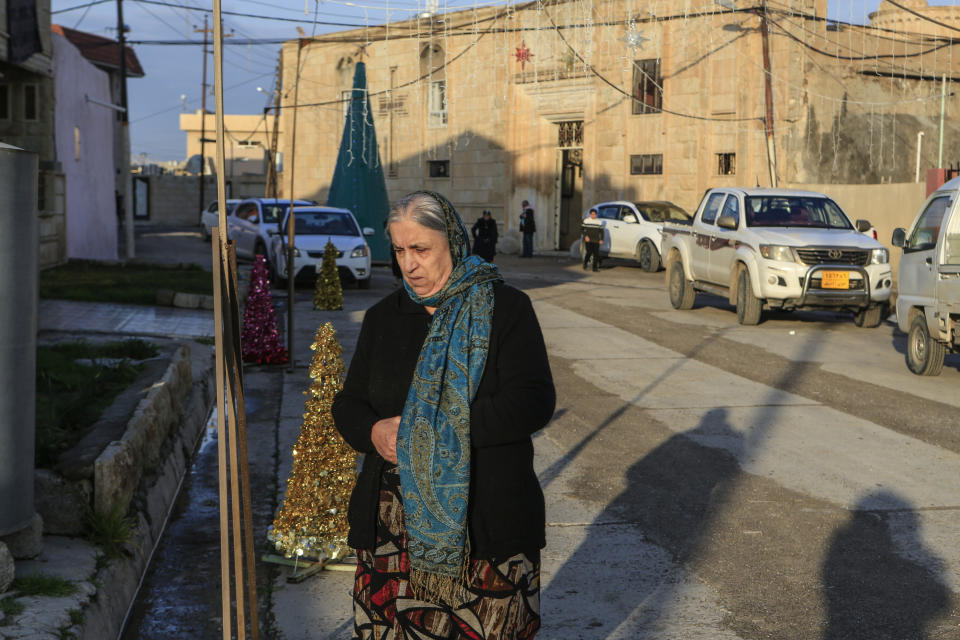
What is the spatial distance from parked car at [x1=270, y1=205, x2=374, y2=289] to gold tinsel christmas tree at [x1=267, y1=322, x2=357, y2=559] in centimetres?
1511

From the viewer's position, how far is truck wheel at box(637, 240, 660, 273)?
1078 inches

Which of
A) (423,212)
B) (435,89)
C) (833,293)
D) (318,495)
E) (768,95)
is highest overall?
(435,89)

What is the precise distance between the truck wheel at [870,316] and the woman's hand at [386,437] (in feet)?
45.0

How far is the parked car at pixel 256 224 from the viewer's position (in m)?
23.7

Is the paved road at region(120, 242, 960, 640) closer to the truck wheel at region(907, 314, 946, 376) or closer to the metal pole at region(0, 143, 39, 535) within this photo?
the truck wheel at region(907, 314, 946, 376)

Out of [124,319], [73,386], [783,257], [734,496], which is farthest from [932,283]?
[124,319]

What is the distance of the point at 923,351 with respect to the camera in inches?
443

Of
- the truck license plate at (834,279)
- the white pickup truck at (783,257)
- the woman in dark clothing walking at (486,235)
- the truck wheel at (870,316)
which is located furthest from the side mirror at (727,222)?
the woman in dark clothing walking at (486,235)

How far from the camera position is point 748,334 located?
14.8m

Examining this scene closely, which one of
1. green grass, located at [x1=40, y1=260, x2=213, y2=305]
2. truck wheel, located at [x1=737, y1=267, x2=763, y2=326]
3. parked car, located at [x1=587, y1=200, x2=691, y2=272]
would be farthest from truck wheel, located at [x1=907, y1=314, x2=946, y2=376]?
parked car, located at [x1=587, y1=200, x2=691, y2=272]

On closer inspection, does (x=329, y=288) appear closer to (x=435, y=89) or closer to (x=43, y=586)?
(x=43, y=586)

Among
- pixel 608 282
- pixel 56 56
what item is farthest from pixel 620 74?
pixel 56 56

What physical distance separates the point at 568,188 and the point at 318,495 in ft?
109

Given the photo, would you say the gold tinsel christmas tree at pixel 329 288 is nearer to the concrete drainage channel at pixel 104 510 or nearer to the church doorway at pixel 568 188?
the concrete drainage channel at pixel 104 510
